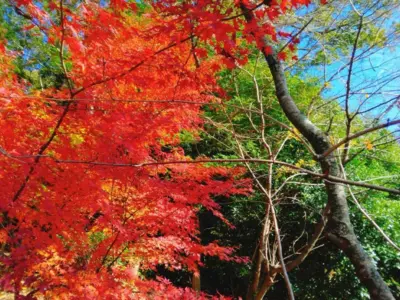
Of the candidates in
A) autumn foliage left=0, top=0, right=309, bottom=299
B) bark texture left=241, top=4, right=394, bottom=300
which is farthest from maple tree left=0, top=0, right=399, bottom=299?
bark texture left=241, top=4, right=394, bottom=300

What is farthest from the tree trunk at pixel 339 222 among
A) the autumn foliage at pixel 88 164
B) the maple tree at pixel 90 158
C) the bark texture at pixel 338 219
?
the autumn foliage at pixel 88 164

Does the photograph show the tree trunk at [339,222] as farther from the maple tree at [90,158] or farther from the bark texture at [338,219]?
the maple tree at [90,158]

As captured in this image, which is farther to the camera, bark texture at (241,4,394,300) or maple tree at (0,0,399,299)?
maple tree at (0,0,399,299)

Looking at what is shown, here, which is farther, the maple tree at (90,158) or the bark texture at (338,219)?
the maple tree at (90,158)

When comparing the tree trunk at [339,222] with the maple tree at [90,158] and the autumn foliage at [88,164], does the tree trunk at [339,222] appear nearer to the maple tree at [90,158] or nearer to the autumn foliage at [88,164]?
the maple tree at [90,158]

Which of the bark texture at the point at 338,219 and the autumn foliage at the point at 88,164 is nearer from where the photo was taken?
the bark texture at the point at 338,219

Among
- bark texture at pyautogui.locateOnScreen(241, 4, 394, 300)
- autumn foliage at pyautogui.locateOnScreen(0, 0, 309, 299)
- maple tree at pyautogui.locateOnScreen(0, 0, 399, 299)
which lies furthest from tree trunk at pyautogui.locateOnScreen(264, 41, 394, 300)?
autumn foliage at pyautogui.locateOnScreen(0, 0, 309, 299)

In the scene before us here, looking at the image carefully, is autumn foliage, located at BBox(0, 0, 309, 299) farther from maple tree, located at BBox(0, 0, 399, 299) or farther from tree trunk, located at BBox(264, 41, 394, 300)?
tree trunk, located at BBox(264, 41, 394, 300)

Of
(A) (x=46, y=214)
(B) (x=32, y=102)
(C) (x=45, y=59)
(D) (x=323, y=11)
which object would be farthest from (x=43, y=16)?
(C) (x=45, y=59)

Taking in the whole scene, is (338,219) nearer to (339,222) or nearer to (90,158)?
(339,222)

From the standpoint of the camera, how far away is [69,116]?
167 inches

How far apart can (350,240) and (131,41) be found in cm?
662

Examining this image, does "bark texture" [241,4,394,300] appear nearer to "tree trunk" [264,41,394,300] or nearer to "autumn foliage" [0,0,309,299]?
"tree trunk" [264,41,394,300]

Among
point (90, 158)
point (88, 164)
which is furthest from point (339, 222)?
point (90, 158)
